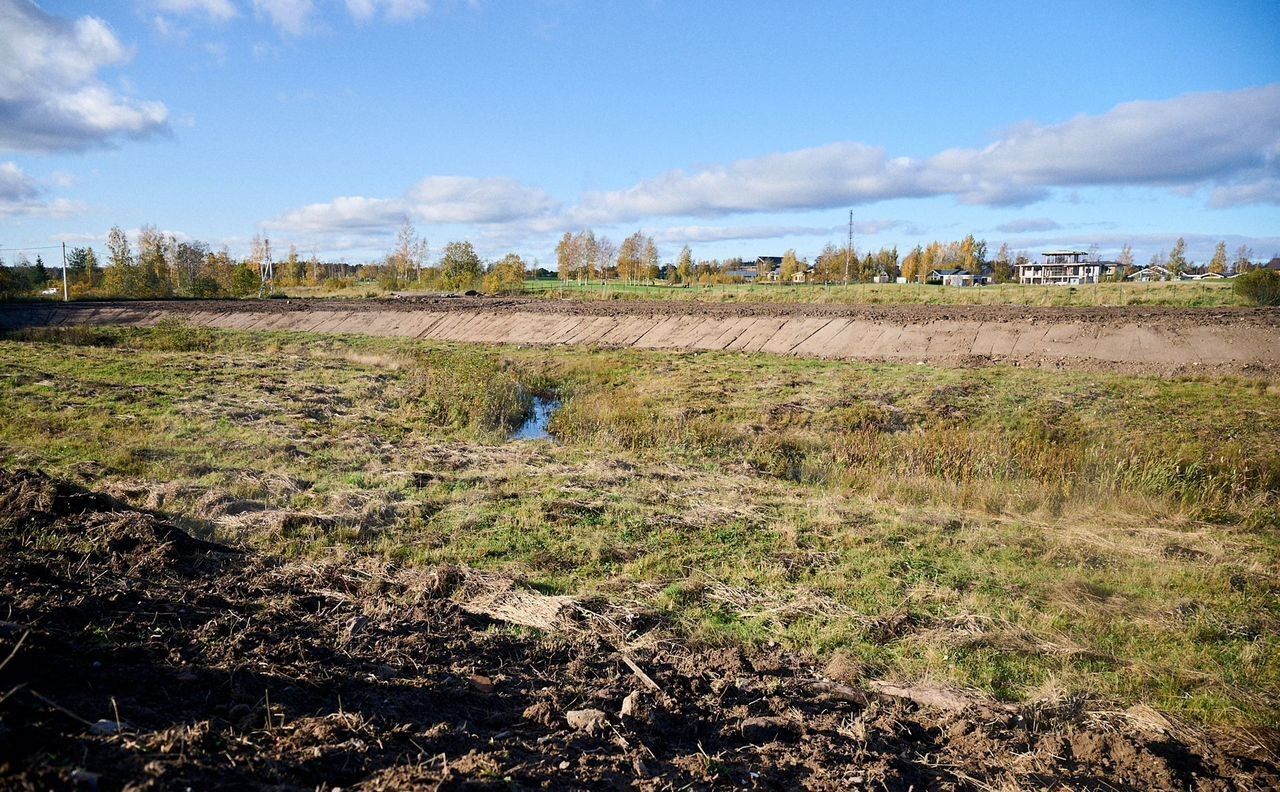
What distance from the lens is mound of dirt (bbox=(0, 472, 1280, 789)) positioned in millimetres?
3590

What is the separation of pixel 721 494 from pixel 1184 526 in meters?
6.46

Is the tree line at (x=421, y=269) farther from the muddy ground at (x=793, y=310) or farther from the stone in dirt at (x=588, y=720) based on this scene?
the stone in dirt at (x=588, y=720)

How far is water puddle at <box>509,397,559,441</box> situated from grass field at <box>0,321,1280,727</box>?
652mm

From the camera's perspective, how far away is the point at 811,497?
11195 mm

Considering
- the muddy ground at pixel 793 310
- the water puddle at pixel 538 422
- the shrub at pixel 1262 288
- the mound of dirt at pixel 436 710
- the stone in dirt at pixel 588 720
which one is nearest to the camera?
the mound of dirt at pixel 436 710

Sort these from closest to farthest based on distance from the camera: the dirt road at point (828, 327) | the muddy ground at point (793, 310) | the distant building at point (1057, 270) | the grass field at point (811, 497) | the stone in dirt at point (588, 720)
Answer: the stone in dirt at point (588, 720)
the grass field at point (811, 497)
the dirt road at point (828, 327)
the muddy ground at point (793, 310)
the distant building at point (1057, 270)

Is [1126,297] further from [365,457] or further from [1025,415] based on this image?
[365,457]

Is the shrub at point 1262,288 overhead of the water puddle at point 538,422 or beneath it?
overhead

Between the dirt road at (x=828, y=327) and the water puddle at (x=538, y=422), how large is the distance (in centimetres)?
1122

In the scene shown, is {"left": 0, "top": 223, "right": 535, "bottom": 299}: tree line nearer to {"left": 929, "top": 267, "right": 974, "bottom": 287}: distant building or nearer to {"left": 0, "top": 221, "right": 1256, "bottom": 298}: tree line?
{"left": 0, "top": 221, "right": 1256, "bottom": 298}: tree line

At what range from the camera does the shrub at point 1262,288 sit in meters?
36.1

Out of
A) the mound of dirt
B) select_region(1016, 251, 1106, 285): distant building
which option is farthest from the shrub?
select_region(1016, 251, 1106, 285): distant building

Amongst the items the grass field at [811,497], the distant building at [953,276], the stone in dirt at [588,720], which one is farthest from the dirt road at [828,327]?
the distant building at [953,276]

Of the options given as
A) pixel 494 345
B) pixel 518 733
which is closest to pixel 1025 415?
pixel 518 733
